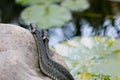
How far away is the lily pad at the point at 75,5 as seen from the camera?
683 centimetres

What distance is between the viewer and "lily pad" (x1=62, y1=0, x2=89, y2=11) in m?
6.83

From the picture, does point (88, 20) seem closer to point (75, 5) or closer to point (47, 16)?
point (75, 5)

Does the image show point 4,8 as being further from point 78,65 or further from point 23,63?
point 23,63

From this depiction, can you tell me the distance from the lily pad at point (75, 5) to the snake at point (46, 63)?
11.4ft

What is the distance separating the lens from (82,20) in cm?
664

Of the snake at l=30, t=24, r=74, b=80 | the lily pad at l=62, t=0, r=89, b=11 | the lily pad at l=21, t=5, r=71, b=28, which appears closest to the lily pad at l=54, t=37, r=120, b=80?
the snake at l=30, t=24, r=74, b=80

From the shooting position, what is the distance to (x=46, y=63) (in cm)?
323

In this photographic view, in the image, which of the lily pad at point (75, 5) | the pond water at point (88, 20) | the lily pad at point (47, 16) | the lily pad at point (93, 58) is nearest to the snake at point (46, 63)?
the lily pad at point (93, 58)

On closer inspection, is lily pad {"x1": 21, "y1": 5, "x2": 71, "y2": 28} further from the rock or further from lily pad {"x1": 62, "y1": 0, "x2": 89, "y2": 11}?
the rock

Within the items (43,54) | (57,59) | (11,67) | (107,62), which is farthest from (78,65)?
(11,67)

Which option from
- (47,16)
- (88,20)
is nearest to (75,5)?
(88,20)

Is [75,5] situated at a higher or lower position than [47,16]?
higher

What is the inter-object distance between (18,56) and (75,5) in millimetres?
3927

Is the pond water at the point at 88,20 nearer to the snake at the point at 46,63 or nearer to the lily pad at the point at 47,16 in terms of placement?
the lily pad at the point at 47,16
